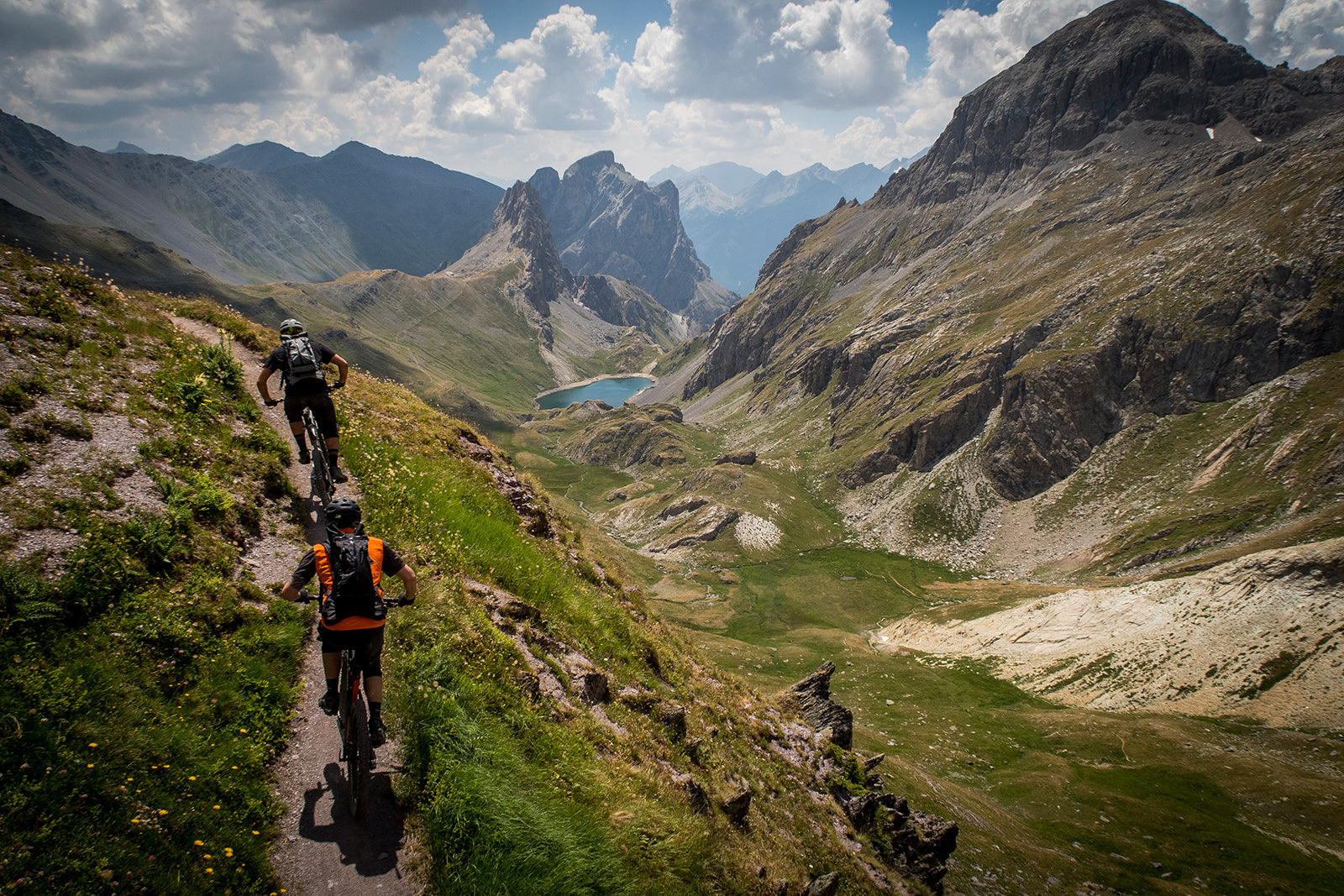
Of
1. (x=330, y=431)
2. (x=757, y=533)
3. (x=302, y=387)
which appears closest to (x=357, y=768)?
(x=330, y=431)

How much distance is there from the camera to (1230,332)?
117m

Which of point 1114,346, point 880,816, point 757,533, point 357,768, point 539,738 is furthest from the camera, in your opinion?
point 757,533

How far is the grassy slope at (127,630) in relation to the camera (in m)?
5.61

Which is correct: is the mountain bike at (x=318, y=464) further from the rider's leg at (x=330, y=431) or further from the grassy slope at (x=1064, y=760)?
the grassy slope at (x=1064, y=760)

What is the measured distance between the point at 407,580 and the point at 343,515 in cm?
141

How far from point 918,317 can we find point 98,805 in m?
219

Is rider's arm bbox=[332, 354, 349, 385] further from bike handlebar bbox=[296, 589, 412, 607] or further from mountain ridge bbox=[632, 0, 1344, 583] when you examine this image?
mountain ridge bbox=[632, 0, 1344, 583]

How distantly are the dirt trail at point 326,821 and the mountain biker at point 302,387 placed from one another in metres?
5.58

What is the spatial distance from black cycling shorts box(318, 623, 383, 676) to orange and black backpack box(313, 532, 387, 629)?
10 centimetres

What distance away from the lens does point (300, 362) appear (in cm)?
1298

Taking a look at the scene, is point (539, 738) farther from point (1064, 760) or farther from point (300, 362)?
point (1064, 760)

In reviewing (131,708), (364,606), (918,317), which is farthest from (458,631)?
(918,317)

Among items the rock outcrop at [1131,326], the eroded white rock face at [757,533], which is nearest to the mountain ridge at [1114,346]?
the rock outcrop at [1131,326]

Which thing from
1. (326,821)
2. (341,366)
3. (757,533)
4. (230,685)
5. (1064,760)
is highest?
(341,366)
